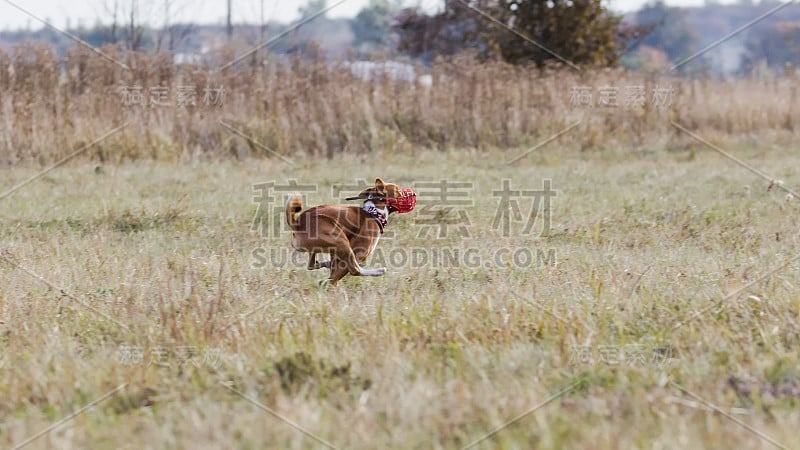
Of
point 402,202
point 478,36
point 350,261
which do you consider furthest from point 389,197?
point 478,36

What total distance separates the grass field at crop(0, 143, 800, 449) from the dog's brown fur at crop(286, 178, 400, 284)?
0.16 meters

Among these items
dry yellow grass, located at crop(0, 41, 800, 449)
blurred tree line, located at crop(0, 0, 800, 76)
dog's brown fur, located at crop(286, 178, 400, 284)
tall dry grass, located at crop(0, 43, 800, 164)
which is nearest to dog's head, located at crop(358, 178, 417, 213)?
dog's brown fur, located at crop(286, 178, 400, 284)

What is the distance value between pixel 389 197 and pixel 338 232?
42cm

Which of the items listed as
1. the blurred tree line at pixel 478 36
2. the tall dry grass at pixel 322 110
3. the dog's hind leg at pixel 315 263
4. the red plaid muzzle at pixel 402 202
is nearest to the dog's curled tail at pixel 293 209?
the dog's hind leg at pixel 315 263

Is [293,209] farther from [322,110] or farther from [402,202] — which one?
[322,110]

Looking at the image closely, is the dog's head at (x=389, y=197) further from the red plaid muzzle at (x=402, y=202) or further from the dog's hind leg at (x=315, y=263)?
the dog's hind leg at (x=315, y=263)

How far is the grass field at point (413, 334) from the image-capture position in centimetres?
324

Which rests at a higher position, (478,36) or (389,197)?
(478,36)

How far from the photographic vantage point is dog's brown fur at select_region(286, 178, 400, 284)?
529cm

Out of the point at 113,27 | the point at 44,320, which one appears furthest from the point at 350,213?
the point at 113,27

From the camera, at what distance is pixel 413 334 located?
13.9ft

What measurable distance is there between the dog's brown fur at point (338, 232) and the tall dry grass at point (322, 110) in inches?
262

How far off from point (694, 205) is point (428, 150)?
4982 mm

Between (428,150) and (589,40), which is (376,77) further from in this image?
(589,40)
